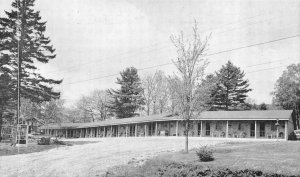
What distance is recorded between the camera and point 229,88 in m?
76.8

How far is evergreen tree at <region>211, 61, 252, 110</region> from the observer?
7581 centimetres

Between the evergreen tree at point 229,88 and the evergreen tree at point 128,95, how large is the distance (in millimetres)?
19475

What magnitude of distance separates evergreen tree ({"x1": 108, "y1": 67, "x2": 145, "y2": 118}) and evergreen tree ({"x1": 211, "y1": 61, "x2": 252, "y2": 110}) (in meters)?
19.5

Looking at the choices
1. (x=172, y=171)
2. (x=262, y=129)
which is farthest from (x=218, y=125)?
(x=172, y=171)

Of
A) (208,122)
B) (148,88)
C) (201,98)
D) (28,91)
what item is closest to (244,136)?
(208,122)

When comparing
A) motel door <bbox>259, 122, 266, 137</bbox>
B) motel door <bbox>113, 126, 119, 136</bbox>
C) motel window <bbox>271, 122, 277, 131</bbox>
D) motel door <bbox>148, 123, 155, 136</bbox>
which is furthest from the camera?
motel door <bbox>113, 126, 119, 136</bbox>

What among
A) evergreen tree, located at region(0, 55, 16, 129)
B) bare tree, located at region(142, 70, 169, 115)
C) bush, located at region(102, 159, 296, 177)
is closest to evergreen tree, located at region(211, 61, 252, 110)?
bare tree, located at region(142, 70, 169, 115)

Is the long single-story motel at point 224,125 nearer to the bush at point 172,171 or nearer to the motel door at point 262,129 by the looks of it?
the motel door at point 262,129

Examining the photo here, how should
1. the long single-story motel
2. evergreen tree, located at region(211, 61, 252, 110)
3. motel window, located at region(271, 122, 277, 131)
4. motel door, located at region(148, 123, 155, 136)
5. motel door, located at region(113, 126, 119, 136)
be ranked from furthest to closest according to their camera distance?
evergreen tree, located at region(211, 61, 252, 110), motel door, located at region(113, 126, 119, 136), motel door, located at region(148, 123, 155, 136), motel window, located at region(271, 122, 277, 131), the long single-story motel

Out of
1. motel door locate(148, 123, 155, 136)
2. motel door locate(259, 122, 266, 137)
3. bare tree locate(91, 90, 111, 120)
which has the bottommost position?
motel door locate(148, 123, 155, 136)

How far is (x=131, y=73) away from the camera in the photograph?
90.0 metres

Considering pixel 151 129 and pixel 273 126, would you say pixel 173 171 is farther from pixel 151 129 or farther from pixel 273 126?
pixel 151 129

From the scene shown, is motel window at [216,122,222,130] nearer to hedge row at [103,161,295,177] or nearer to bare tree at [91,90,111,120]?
hedge row at [103,161,295,177]

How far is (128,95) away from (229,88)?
2546 cm
